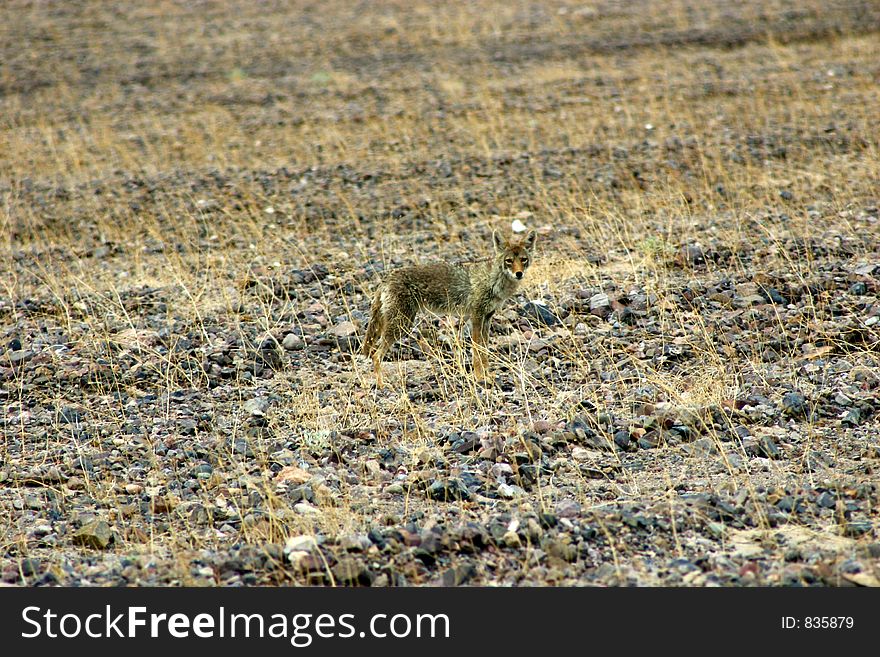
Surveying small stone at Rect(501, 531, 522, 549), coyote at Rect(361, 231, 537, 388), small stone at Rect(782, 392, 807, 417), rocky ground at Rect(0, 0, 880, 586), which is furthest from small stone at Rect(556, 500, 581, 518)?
coyote at Rect(361, 231, 537, 388)

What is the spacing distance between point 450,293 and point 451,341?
0.45 m

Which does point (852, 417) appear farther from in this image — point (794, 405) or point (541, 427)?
point (541, 427)

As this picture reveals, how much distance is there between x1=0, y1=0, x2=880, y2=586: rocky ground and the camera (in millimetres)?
5301

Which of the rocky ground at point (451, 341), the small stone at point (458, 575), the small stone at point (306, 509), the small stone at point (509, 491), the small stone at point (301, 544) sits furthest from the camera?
the small stone at point (509, 491)

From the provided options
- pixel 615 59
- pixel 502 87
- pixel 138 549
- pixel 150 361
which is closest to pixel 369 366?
pixel 150 361

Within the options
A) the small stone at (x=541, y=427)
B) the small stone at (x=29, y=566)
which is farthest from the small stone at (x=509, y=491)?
Result: the small stone at (x=29, y=566)

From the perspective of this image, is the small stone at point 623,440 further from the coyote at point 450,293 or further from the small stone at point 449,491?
the coyote at point 450,293

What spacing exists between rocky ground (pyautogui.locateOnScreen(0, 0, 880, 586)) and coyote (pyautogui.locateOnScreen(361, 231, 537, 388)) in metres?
0.26

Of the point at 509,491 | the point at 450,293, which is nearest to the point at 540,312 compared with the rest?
the point at 450,293

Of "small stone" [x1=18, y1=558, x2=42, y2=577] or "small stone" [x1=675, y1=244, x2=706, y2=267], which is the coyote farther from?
"small stone" [x1=18, y1=558, x2=42, y2=577]

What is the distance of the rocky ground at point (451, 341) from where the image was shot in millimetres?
5301

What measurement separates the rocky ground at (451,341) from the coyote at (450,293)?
26 centimetres

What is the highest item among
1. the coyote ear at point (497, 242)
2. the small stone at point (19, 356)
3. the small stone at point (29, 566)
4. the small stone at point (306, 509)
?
the coyote ear at point (497, 242)

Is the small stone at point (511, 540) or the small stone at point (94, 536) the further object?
the small stone at point (94, 536)
